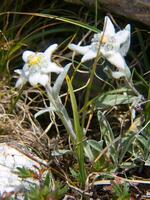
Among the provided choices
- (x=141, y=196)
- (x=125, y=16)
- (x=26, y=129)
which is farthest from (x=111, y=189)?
(x=125, y=16)

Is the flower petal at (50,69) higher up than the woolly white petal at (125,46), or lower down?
lower down

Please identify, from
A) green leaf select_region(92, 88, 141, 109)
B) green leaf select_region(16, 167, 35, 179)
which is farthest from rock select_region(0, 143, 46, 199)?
green leaf select_region(92, 88, 141, 109)

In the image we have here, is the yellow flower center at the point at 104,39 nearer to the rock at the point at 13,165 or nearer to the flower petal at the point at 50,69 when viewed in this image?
the flower petal at the point at 50,69

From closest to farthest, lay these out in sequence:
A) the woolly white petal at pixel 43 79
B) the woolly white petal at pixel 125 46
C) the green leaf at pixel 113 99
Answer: the woolly white petal at pixel 43 79, the woolly white petal at pixel 125 46, the green leaf at pixel 113 99

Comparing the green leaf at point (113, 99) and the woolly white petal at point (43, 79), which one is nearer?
the woolly white petal at point (43, 79)

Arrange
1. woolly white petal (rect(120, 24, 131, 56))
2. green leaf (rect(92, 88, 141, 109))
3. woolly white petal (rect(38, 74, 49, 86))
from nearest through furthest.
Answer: woolly white petal (rect(38, 74, 49, 86)) < woolly white petal (rect(120, 24, 131, 56)) < green leaf (rect(92, 88, 141, 109))

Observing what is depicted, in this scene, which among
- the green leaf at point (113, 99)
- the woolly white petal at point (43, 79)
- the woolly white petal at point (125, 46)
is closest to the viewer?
the woolly white petal at point (43, 79)

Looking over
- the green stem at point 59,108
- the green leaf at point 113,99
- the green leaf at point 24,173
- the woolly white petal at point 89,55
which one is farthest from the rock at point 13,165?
the woolly white petal at point 89,55

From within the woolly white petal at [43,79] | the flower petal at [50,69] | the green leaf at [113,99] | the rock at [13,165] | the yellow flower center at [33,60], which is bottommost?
the rock at [13,165]

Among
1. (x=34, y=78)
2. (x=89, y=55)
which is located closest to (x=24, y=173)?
(x=34, y=78)

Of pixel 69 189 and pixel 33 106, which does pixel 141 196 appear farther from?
pixel 33 106

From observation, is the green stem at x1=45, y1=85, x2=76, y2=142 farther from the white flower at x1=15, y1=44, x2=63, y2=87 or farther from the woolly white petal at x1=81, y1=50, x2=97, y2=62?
the woolly white petal at x1=81, y1=50, x2=97, y2=62

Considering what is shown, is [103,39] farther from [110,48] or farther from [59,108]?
[59,108]
